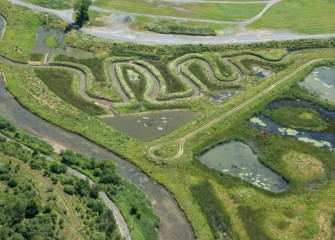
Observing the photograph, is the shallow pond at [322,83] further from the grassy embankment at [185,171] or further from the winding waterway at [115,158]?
the winding waterway at [115,158]

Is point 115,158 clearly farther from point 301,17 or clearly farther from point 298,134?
point 301,17

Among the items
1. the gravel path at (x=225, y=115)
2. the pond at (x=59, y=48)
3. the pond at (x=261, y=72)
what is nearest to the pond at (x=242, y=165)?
the gravel path at (x=225, y=115)

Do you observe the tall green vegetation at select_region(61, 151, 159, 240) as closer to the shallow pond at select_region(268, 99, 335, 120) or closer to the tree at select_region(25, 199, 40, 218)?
the tree at select_region(25, 199, 40, 218)

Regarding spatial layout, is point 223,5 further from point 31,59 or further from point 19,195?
point 19,195

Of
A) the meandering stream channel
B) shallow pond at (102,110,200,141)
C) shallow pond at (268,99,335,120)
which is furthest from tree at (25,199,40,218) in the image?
shallow pond at (268,99,335,120)

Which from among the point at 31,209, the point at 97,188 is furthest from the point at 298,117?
the point at 31,209

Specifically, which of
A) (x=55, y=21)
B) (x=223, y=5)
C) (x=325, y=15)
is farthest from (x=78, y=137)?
(x=325, y=15)

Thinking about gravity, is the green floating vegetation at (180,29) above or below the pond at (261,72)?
above
